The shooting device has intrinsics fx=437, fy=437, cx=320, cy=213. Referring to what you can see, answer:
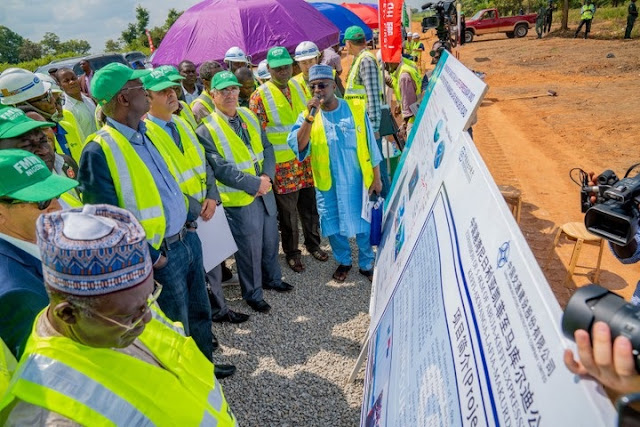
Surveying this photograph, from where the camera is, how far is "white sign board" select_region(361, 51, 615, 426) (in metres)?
0.83

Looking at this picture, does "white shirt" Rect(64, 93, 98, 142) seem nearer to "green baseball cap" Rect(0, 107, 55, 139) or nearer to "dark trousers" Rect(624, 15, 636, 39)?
"green baseball cap" Rect(0, 107, 55, 139)

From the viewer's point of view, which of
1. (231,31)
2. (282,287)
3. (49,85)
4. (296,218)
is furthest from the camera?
(231,31)

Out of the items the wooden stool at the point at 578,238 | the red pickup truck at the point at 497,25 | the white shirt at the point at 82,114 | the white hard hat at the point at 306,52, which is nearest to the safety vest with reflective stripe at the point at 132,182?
the white hard hat at the point at 306,52

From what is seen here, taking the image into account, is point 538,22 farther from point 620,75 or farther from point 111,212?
point 111,212

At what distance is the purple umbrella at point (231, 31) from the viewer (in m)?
8.23

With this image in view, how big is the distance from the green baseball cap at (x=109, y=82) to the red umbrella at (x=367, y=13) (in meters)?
18.7

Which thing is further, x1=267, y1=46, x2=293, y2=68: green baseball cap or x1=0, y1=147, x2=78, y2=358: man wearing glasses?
x1=267, y1=46, x2=293, y2=68: green baseball cap

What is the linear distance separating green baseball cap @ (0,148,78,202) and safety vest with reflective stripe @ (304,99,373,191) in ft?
7.35

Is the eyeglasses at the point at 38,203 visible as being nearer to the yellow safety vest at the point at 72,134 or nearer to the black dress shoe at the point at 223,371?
the black dress shoe at the point at 223,371

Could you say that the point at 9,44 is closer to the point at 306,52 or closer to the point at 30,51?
the point at 30,51

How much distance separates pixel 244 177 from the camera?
3.41 m

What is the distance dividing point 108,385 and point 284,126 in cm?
348

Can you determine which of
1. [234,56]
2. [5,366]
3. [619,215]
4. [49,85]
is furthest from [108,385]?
[234,56]

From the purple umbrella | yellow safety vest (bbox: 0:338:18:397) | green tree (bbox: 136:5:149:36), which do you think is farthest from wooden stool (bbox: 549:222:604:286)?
green tree (bbox: 136:5:149:36)
